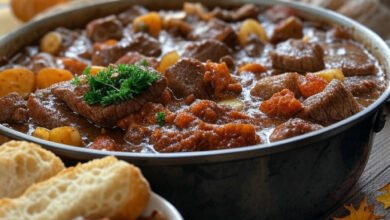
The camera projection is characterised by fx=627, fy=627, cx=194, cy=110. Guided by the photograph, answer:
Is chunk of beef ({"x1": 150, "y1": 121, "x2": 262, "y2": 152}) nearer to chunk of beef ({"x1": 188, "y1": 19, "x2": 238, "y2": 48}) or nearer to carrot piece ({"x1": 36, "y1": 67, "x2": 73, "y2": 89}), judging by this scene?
carrot piece ({"x1": 36, "y1": 67, "x2": 73, "y2": 89})

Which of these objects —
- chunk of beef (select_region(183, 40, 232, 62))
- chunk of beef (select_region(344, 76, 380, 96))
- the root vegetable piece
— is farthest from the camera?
chunk of beef (select_region(183, 40, 232, 62))

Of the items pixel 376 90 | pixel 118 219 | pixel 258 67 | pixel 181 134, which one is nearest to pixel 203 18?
pixel 258 67

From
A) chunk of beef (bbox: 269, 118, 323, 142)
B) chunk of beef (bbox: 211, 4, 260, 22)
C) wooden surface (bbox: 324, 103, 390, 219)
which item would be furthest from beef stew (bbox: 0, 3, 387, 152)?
wooden surface (bbox: 324, 103, 390, 219)

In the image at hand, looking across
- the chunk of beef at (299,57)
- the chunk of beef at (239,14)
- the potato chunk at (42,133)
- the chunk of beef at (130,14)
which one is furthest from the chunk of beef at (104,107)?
the chunk of beef at (239,14)

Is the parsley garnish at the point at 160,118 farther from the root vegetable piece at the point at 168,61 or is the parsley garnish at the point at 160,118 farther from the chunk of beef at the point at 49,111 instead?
the root vegetable piece at the point at 168,61

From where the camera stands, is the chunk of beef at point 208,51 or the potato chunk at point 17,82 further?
the chunk of beef at point 208,51

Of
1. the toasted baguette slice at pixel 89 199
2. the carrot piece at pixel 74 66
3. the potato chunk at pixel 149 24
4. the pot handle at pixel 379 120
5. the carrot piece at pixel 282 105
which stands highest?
the toasted baguette slice at pixel 89 199

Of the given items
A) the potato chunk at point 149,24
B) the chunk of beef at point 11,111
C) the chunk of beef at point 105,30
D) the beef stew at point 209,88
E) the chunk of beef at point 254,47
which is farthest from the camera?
the potato chunk at point 149,24
